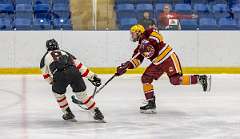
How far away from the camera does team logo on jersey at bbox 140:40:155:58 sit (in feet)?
24.1

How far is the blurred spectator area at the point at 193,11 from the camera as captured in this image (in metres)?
12.3

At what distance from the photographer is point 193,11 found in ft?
41.7

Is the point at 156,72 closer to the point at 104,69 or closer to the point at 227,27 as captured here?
the point at 104,69

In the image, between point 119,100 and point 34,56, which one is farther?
point 34,56

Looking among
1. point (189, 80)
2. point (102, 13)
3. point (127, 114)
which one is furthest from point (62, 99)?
point (102, 13)

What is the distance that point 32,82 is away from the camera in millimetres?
10547

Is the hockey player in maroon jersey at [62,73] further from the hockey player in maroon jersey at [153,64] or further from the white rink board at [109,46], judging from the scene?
the white rink board at [109,46]

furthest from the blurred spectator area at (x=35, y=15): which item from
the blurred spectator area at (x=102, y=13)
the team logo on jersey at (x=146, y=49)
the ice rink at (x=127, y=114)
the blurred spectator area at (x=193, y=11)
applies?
the team logo on jersey at (x=146, y=49)

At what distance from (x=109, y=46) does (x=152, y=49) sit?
4.27 meters

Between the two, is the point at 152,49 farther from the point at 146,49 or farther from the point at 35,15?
the point at 35,15

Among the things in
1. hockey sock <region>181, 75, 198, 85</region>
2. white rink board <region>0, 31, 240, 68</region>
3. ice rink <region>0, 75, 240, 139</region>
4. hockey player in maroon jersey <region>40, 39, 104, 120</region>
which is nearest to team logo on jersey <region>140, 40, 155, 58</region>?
hockey sock <region>181, 75, 198, 85</region>

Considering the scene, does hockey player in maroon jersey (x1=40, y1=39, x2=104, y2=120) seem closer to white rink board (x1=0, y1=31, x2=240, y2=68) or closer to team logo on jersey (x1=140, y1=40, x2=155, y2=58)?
team logo on jersey (x1=140, y1=40, x2=155, y2=58)

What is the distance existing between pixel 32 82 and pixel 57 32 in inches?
55.8

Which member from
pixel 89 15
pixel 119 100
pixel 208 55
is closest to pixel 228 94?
pixel 119 100
